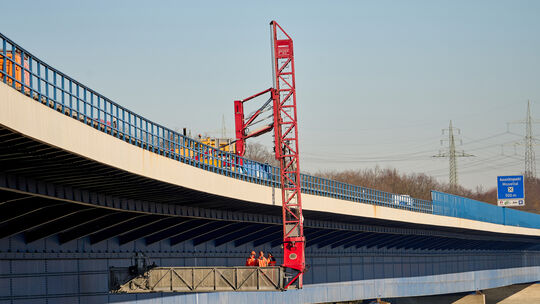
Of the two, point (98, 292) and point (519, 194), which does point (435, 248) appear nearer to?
point (519, 194)

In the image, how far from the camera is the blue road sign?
362 ft

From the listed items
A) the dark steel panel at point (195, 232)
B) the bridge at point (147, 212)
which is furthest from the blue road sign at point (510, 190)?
the dark steel panel at point (195, 232)

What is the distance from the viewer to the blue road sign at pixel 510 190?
110 meters

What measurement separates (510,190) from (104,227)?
80.8 m

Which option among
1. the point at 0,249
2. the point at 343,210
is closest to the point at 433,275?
the point at 343,210

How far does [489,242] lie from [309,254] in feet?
143

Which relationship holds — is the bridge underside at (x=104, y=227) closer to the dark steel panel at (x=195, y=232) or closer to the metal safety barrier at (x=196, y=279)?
the dark steel panel at (x=195, y=232)

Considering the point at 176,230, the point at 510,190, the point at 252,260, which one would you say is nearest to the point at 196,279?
the point at 176,230

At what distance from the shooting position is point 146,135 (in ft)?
113

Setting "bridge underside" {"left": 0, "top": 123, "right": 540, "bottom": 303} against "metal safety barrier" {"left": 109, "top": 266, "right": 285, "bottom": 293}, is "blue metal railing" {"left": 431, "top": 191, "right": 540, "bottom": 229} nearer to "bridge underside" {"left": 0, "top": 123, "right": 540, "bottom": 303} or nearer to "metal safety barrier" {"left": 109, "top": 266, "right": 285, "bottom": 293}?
"bridge underside" {"left": 0, "top": 123, "right": 540, "bottom": 303}

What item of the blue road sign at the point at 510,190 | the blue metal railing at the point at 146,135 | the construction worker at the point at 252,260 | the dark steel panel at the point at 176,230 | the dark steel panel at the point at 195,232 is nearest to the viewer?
the blue metal railing at the point at 146,135

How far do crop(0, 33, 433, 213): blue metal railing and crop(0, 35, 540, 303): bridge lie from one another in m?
0.08

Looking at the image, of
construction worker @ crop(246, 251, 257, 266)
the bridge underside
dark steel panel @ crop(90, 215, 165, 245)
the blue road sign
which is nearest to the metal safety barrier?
the bridge underside

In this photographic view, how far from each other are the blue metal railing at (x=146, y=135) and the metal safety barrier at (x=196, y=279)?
190 inches
